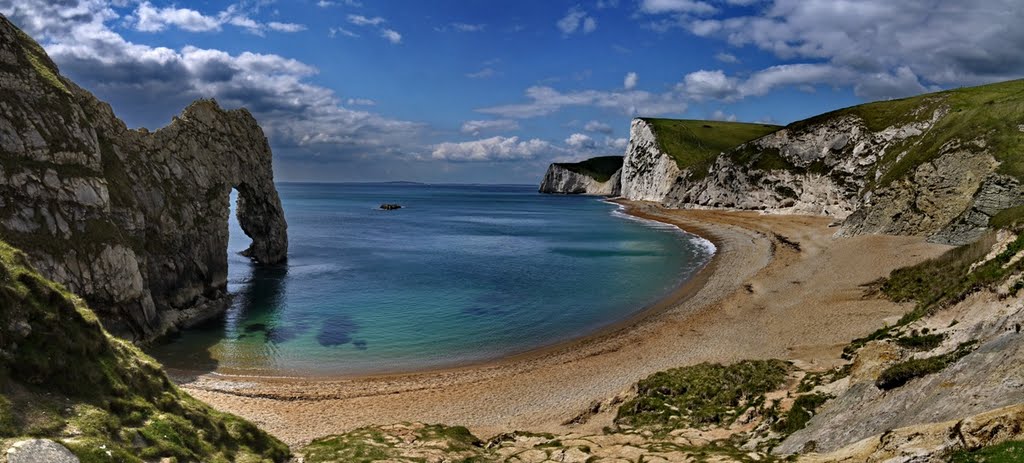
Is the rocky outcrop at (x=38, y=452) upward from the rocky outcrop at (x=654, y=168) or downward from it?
downward

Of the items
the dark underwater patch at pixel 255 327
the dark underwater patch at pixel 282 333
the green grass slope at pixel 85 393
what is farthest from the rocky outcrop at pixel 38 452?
the dark underwater patch at pixel 255 327

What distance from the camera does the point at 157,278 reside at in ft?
136

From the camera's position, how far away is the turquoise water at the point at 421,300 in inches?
1400

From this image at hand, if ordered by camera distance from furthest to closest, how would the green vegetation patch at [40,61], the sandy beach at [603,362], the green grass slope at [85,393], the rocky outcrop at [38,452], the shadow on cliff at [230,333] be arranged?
1. the green vegetation patch at [40,61]
2. the shadow on cliff at [230,333]
3. the sandy beach at [603,362]
4. the green grass slope at [85,393]
5. the rocky outcrop at [38,452]

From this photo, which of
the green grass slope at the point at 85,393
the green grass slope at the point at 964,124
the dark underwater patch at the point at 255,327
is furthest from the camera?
the green grass slope at the point at 964,124

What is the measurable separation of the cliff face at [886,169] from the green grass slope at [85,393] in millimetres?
62618

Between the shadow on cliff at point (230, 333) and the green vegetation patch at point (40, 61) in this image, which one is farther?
Answer: the green vegetation patch at point (40, 61)

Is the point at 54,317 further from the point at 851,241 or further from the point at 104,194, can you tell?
the point at 851,241

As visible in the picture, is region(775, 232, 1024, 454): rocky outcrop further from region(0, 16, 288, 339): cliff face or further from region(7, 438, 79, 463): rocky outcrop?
→ region(0, 16, 288, 339): cliff face

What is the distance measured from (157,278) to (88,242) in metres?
9.62

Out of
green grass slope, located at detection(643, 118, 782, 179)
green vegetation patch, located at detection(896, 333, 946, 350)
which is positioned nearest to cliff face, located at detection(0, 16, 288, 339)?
green vegetation patch, located at detection(896, 333, 946, 350)

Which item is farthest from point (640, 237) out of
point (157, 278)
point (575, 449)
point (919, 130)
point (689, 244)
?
point (575, 449)

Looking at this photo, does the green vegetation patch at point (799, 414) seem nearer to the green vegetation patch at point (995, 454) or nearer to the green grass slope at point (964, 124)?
the green vegetation patch at point (995, 454)

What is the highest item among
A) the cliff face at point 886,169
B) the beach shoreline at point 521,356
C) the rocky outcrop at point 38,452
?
the cliff face at point 886,169
